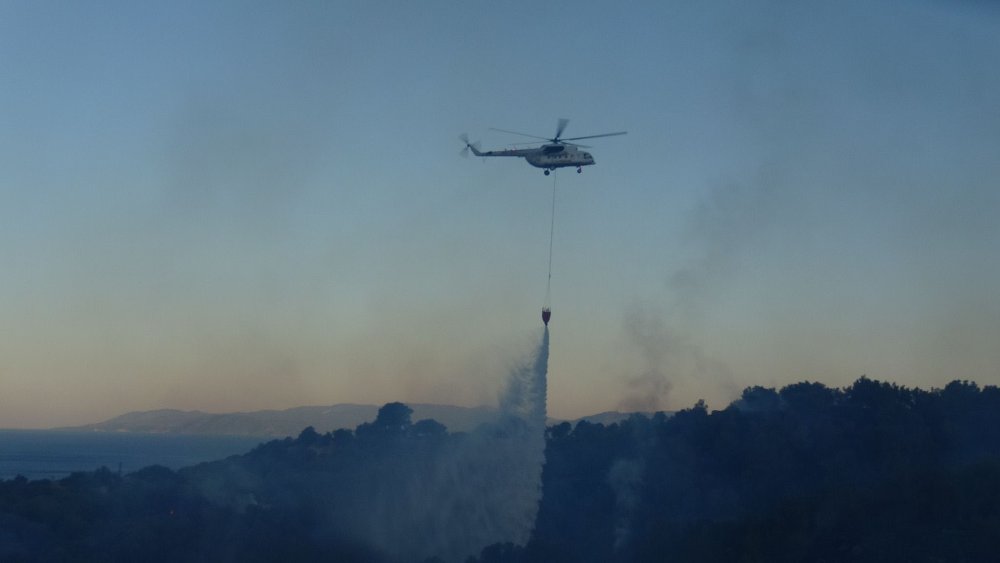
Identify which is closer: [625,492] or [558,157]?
[558,157]

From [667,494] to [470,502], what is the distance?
11.8m

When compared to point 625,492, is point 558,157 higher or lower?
higher

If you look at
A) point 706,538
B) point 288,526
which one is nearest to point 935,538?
point 706,538

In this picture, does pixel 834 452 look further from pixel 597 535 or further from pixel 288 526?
pixel 288 526

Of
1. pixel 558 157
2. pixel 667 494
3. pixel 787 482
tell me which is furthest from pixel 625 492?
pixel 558 157

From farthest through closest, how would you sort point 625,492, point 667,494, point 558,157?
point 625,492
point 667,494
point 558,157

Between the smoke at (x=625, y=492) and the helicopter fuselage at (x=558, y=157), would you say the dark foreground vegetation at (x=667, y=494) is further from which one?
the helicopter fuselage at (x=558, y=157)

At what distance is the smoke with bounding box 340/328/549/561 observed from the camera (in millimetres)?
57000

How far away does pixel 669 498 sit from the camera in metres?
64.0

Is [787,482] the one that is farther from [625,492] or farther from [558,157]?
[558,157]

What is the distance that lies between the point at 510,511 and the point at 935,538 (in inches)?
917

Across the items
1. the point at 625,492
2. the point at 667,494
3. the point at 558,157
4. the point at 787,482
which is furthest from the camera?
the point at 625,492

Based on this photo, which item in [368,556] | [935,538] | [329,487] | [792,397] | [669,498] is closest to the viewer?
[935,538]

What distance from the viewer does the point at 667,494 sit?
212 feet
